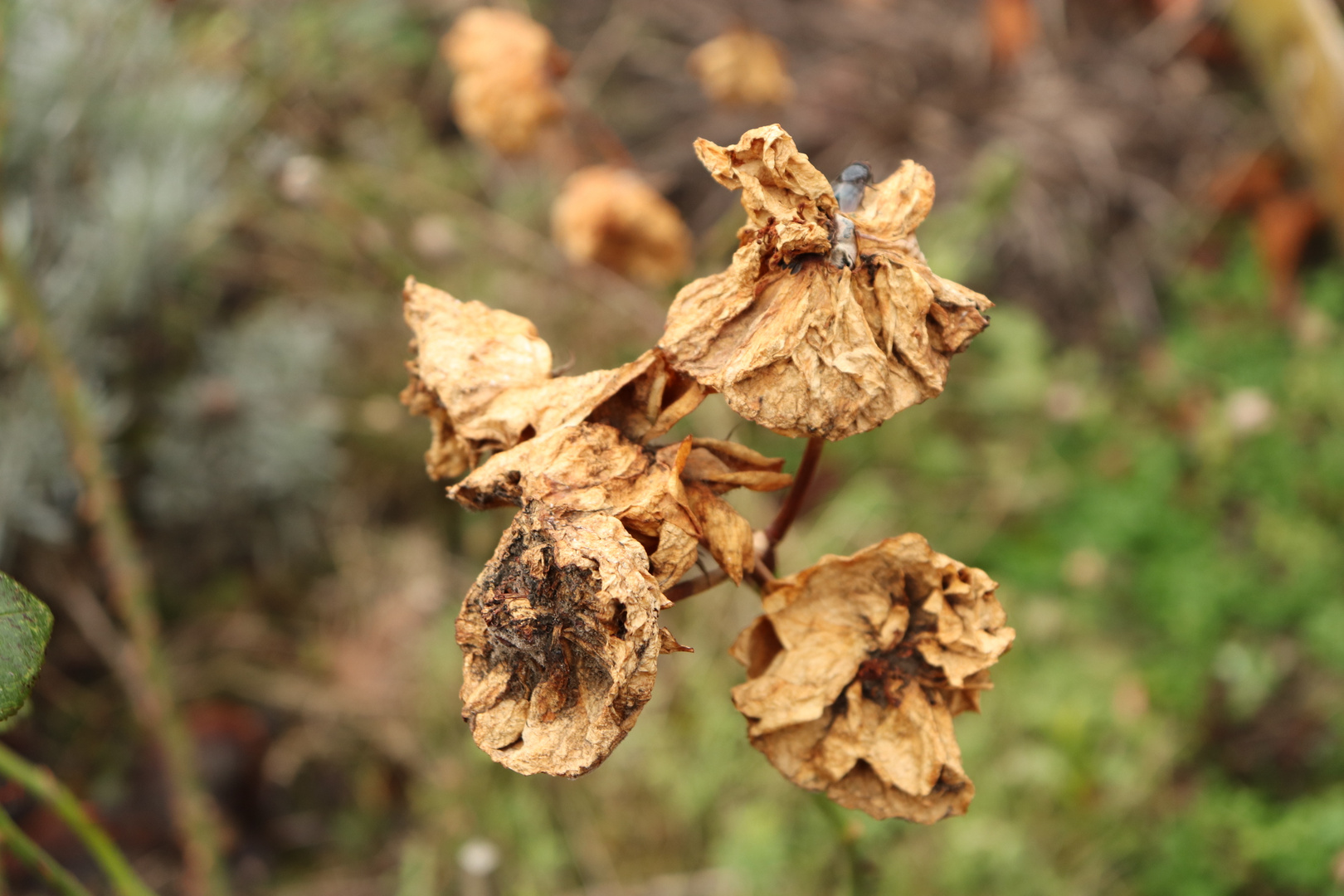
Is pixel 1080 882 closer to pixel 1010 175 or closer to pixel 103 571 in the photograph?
pixel 1010 175

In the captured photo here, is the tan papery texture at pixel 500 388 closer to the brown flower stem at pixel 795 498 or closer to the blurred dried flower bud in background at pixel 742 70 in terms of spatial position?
the brown flower stem at pixel 795 498

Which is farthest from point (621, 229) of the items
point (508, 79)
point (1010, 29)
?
point (1010, 29)

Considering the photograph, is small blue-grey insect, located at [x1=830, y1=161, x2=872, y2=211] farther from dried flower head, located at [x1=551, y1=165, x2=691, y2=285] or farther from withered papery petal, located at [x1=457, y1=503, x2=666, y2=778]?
dried flower head, located at [x1=551, y1=165, x2=691, y2=285]

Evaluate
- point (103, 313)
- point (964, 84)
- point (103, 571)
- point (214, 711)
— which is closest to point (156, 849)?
point (214, 711)

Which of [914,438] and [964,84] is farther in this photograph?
[964,84]

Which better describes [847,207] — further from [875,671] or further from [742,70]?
[742,70]
